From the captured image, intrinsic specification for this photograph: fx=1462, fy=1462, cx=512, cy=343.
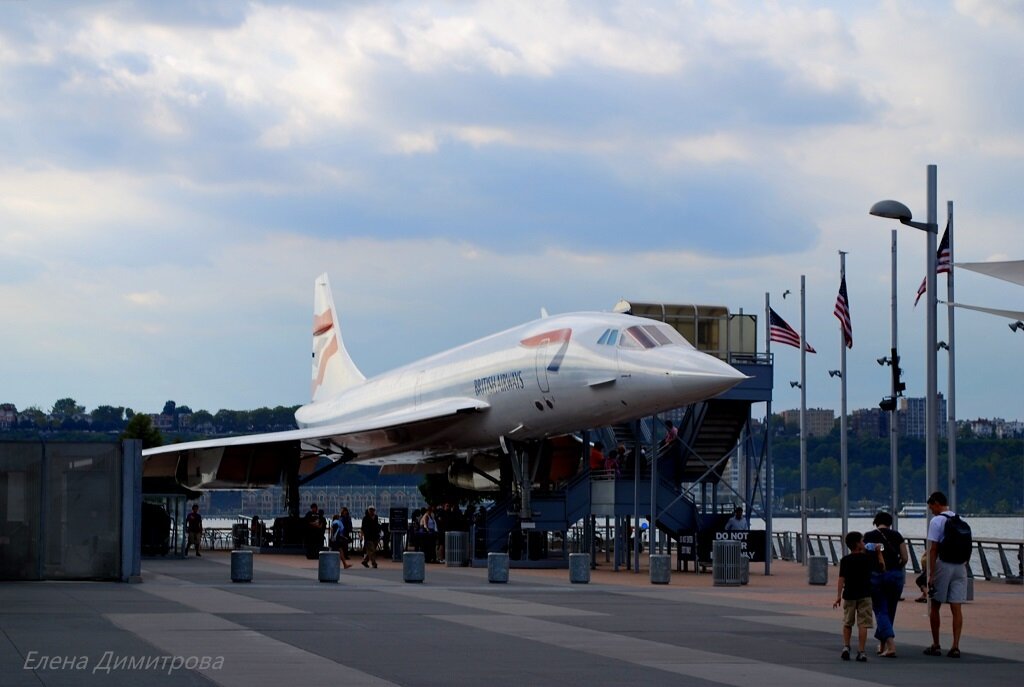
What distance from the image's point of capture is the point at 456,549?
107 feet

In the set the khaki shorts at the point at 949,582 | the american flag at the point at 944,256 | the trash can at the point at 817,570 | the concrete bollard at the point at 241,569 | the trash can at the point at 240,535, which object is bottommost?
the trash can at the point at 240,535

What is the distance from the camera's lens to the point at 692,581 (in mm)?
29141

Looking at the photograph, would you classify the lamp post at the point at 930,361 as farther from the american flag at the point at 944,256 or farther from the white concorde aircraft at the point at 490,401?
the american flag at the point at 944,256

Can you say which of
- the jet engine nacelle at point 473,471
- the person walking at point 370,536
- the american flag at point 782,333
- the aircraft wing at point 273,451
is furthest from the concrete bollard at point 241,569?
the jet engine nacelle at point 473,471

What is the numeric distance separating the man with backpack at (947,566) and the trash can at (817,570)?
12997 millimetres

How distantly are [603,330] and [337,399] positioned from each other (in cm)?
2108

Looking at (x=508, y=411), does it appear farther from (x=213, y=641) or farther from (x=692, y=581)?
(x=213, y=641)

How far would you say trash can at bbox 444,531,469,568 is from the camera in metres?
32.4

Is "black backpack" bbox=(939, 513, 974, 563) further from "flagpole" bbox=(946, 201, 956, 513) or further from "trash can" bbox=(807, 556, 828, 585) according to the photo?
"flagpole" bbox=(946, 201, 956, 513)

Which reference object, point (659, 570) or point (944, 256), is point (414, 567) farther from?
point (944, 256)

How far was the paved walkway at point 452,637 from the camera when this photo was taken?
1216 centimetres

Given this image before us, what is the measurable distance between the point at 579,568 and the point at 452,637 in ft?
36.6

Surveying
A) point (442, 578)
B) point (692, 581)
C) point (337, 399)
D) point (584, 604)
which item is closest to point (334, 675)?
point (584, 604)

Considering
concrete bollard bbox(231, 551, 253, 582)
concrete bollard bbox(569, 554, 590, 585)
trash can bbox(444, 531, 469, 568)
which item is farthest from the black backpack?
trash can bbox(444, 531, 469, 568)
